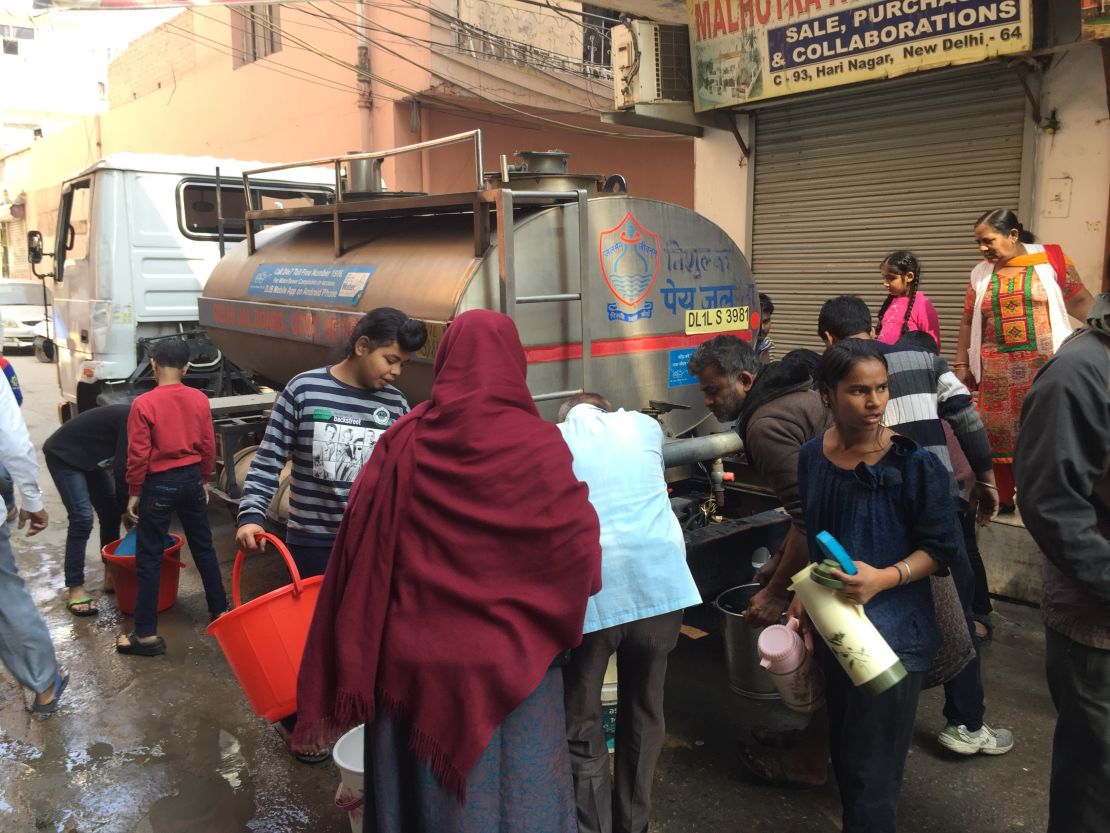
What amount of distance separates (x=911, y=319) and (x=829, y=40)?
2.99m

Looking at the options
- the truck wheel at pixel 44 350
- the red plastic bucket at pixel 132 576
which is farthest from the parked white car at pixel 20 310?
the red plastic bucket at pixel 132 576

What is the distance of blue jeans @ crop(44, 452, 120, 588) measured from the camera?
4930mm

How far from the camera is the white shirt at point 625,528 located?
2461 mm

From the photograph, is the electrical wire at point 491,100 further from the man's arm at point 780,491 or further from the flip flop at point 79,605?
the man's arm at point 780,491

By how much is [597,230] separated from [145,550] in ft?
8.89

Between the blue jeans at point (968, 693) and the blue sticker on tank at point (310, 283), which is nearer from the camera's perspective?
the blue jeans at point (968, 693)

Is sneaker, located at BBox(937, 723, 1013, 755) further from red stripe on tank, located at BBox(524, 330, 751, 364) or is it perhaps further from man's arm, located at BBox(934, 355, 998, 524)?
red stripe on tank, located at BBox(524, 330, 751, 364)

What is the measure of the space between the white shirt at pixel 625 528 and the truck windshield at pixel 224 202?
5.70 m

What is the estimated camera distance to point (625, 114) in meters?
8.08

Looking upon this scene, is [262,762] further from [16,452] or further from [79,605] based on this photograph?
[79,605]

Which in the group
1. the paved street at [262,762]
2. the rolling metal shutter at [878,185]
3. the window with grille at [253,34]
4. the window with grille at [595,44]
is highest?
the window with grille at [253,34]

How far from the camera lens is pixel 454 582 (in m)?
1.99

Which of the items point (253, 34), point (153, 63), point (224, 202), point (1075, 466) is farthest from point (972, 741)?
point (153, 63)

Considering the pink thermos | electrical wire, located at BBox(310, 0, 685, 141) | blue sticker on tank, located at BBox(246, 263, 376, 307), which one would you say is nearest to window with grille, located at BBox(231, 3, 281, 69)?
electrical wire, located at BBox(310, 0, 685, 141)
